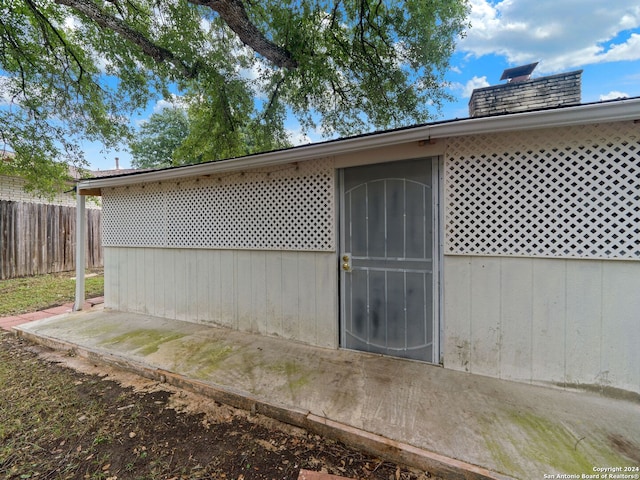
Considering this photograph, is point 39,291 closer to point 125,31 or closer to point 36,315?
point 36,315

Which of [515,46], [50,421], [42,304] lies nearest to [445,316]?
[50,421]

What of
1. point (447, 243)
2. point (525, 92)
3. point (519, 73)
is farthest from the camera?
point (519, 73)

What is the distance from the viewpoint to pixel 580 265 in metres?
2.33

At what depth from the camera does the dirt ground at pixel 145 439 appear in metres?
1.75

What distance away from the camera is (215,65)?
6699 mm

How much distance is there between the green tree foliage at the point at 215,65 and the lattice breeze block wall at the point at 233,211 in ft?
10.0

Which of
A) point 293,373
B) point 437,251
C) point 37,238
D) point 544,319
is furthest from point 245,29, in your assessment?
point 37,238

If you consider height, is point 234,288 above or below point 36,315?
above

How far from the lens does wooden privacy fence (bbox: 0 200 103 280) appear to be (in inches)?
283

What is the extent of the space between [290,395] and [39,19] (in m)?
8.66

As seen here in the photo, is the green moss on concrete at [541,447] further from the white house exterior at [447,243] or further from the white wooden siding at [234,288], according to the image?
the white wooden siding at [234,288]

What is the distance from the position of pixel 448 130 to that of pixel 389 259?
4.58ft

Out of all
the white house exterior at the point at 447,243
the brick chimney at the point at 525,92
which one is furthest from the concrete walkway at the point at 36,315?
the brick chimney at the point at 525,92

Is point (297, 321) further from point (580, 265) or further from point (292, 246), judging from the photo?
point (580, 265)
